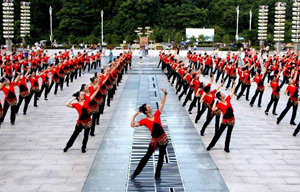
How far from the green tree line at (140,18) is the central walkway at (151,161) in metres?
55.1

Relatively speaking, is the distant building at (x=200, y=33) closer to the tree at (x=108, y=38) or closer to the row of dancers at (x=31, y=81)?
the tree at (x=108, y=38)

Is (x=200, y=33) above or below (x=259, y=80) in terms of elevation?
above

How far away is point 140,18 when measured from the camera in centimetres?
7200

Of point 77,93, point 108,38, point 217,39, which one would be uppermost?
point 217,39

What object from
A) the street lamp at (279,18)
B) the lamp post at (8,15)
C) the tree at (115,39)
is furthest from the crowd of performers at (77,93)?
the tree at (115,39)

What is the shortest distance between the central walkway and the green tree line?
5508 cm

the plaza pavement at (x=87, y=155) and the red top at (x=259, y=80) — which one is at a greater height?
the red top at (x=259, y=80)

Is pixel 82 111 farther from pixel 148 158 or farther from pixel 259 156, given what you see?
pixel 259 156

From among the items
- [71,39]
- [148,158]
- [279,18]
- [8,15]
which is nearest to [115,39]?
[71,39]

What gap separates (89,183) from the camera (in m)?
7.45

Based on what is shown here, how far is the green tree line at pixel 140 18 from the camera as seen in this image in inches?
2709

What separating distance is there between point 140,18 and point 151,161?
65.0 meters

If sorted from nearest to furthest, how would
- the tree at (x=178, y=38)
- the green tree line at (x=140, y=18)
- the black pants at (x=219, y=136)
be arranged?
the black pants at (x=219, y=136) < the tree at (x=178, y=38) < the green tree line at (x=140, y=18)

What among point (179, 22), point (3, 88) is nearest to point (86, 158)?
point (3, 88)
